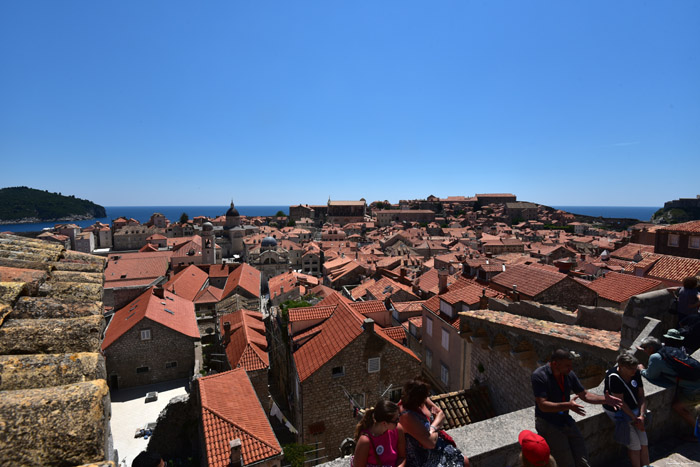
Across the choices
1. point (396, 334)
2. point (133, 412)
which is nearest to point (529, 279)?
point (396, 334)

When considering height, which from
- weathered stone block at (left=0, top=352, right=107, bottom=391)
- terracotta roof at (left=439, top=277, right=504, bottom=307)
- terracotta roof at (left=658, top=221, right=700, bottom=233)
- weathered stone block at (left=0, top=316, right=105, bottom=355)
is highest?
terracotta roof at (left=658, top=221, right=700, bottom=233)

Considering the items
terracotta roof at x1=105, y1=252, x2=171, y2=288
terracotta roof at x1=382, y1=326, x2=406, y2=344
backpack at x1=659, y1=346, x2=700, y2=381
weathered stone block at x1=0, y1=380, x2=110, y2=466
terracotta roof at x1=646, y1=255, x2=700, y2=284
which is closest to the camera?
weathered stone block at x1=0, y1=380, x2=110, y2=466

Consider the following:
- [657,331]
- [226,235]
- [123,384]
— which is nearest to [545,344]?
[657,331]

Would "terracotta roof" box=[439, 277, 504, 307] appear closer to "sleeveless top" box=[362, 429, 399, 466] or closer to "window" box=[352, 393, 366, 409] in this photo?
"window" box=[352, 393, 366, 409]

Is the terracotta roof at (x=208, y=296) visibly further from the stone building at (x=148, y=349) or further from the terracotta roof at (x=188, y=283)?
the stone building at (x=148, y=349)

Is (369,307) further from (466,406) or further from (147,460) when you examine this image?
(147,460)

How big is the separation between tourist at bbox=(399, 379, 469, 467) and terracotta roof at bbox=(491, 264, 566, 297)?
11.8 metres

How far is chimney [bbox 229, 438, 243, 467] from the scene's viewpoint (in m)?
10.2

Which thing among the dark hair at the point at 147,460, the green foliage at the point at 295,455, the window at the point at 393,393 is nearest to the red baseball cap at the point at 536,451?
the dark hair at the point at 147,460

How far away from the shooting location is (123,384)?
1888 cm

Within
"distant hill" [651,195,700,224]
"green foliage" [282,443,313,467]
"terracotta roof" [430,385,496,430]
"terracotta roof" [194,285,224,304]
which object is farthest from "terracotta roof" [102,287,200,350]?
"distant hill" [651,195,700,224]

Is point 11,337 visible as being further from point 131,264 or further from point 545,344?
point 131,264

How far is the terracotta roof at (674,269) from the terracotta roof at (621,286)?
7.59ft

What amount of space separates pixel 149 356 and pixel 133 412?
3.20 m
